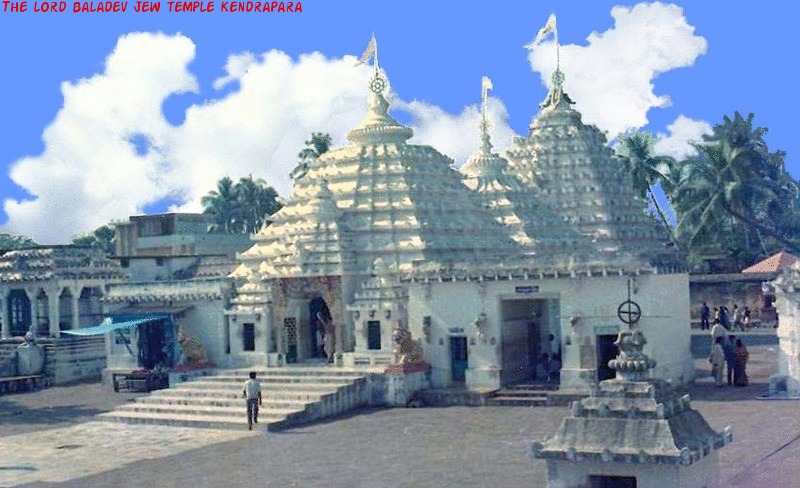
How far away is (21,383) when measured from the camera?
38.6 metres

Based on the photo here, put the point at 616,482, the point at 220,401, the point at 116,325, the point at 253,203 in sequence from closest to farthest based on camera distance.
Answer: the point at 616,482 → the point at 220,401 → the point at 116,325 → the point at 253,203

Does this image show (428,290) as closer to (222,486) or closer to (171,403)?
(171,403)

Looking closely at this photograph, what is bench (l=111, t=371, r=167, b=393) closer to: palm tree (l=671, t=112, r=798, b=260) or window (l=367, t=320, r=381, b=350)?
window (l=367, t=320, r=381, b=350)

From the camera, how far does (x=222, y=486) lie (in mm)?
20047

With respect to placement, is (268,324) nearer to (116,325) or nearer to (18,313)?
(116,325)

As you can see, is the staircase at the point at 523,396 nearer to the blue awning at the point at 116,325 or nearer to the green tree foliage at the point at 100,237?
the blue awning at the point at 116,325

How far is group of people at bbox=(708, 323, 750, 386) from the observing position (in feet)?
95.7

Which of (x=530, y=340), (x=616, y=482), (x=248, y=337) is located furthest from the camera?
(x=248, y=337)

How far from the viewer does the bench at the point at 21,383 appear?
37812mm

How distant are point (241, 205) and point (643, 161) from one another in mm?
28083

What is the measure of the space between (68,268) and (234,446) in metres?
21.1

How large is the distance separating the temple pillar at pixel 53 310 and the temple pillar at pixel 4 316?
7.31 ft

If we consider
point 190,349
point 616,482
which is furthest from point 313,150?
point 616,482

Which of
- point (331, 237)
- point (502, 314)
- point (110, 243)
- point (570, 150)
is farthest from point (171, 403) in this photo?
point (110, 243)
